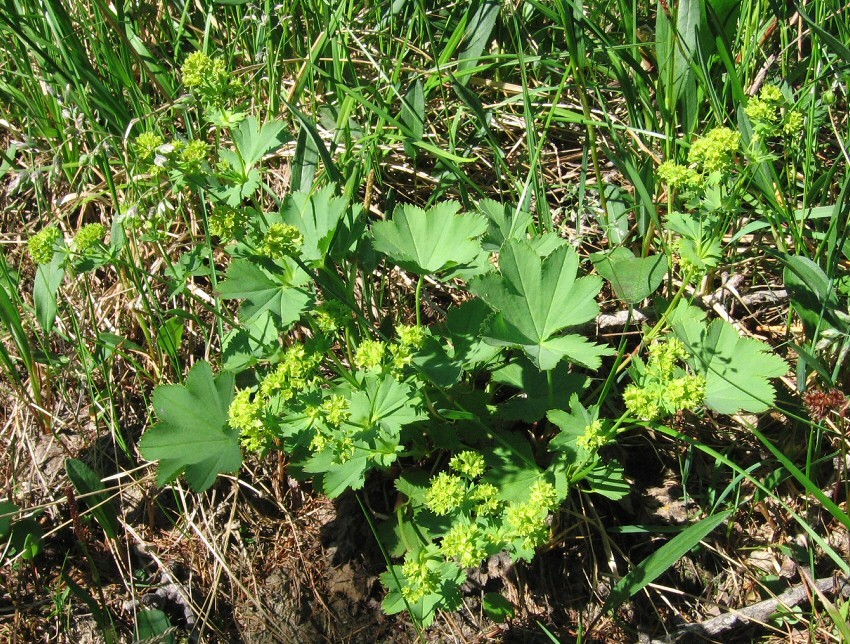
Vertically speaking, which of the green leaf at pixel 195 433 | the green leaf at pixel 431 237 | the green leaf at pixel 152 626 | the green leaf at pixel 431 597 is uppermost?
the green leaf at pixel 431 237

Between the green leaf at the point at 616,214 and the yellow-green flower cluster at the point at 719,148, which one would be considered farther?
the green leaf at the point at 616,214

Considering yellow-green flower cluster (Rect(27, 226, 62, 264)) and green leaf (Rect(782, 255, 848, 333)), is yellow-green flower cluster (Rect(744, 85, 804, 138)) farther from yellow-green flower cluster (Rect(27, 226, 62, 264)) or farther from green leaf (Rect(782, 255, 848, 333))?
yellow-green flower cluster (Rect(27, 226, 62, 264))

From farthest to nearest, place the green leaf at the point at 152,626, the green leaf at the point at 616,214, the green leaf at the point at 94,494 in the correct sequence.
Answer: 1. the green leaf at the point at 616,214
2. the green leaf at the point at 94,494
3. the green leaf at the point at 152,626

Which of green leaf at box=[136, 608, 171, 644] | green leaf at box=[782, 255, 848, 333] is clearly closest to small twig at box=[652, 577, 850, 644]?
green leaf at box=[782, 255, 848, 333]

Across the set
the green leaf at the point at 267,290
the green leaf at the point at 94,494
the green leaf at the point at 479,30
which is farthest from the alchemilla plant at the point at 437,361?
the green leaf at the point at 479,30

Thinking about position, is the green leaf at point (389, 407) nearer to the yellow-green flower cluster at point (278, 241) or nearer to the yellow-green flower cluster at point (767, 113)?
the yellow-green flower cluster at point (278, 241)

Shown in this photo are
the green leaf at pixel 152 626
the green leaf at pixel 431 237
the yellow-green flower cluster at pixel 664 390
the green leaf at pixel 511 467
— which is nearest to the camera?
the yellow-green flower cluster at pixel 664 390

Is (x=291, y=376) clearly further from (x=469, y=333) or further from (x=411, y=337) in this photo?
(x=469, y=333)
